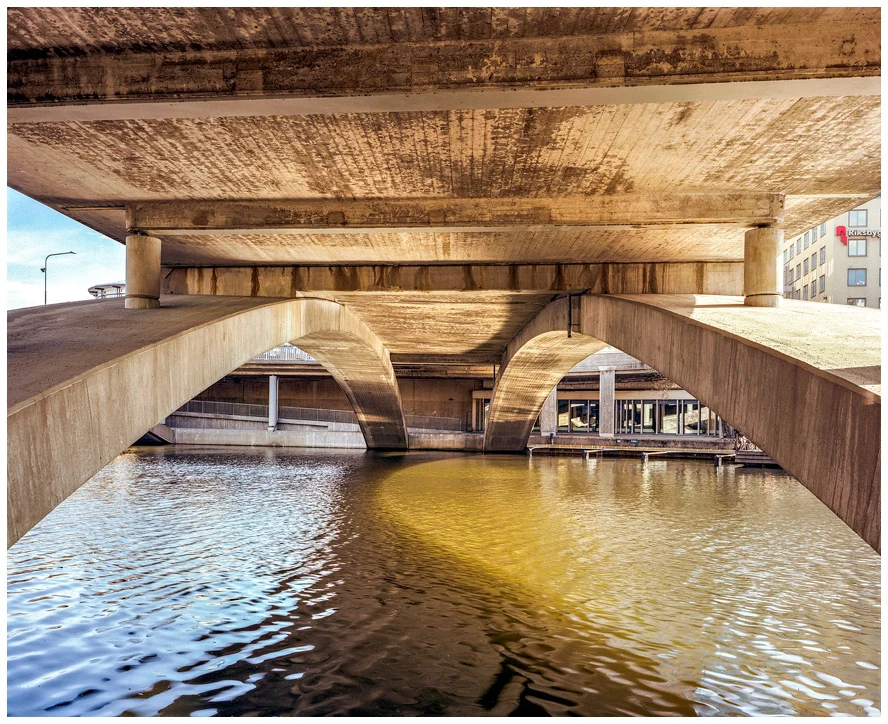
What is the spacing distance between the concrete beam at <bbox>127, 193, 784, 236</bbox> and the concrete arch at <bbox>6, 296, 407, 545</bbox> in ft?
6.08

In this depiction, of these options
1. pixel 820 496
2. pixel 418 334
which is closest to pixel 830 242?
pixel 418 334

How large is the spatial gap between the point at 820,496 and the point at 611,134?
5584 mm

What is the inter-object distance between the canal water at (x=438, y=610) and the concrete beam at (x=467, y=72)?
656 cm

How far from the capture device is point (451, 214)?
12977mm

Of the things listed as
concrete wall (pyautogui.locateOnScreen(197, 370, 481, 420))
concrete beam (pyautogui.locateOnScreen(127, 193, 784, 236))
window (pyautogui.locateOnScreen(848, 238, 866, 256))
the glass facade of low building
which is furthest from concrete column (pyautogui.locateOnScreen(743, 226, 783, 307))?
window (pyautogui.locateOnScreen(848, 238, 866, 256))

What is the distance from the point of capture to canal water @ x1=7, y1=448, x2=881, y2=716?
704 cm

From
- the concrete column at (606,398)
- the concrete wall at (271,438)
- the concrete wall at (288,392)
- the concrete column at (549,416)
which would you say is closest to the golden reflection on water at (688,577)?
the concrete wall at (271,438)

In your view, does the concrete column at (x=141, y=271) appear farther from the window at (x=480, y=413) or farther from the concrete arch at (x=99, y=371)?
the window at (x=480, y=413)

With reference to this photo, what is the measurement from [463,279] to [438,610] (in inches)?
421

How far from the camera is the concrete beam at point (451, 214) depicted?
41.7 feet

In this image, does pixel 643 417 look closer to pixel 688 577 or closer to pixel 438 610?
pixel 688 577

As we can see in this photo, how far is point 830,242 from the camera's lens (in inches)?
2621

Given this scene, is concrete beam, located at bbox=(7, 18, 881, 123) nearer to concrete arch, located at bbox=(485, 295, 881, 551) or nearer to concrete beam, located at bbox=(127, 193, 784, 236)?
concrete arch, located at bbox=(485, 295, 881, 551)

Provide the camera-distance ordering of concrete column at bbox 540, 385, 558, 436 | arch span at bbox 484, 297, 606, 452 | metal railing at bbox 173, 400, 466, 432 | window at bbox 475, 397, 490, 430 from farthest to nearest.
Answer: window at bbox 475, 397, 490, 430
concrete column at bbox 540, 385, 558, 436
metal railing at bbox 173, 400, 466, 432
arch span at bbox 484, 297, 606, 452
